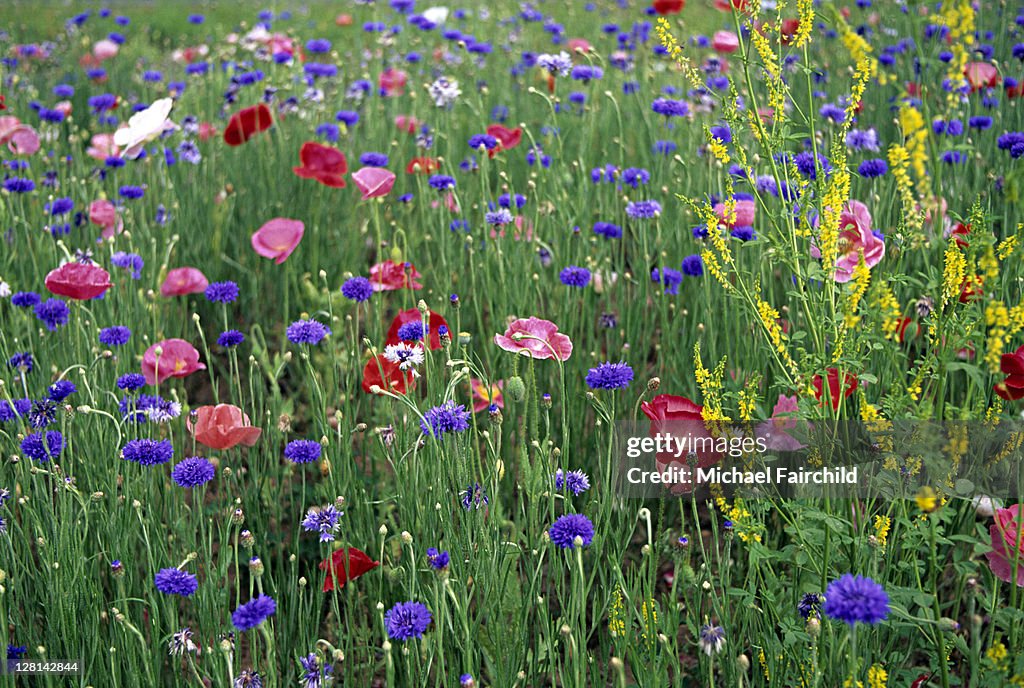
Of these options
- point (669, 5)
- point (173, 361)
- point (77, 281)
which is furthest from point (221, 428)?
point (669, 5)

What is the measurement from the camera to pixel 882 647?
1.60 metres

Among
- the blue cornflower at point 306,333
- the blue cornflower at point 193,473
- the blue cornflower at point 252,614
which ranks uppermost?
the blue cornflower at point 306,333

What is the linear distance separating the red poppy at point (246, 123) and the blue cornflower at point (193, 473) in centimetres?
167

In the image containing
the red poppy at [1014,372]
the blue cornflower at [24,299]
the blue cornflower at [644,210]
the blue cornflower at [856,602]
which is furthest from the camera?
the blue cornflower at [644,210]

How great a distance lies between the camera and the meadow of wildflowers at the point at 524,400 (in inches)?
55.2

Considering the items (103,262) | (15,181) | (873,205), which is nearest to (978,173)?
(873,205)

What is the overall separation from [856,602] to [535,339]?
2.48ft

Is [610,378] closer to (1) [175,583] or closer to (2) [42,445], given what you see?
(1) [175,583]

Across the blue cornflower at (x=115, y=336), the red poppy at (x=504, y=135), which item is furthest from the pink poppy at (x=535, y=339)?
the red poppy at (x=504, y=135)

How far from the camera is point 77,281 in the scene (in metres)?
1.96

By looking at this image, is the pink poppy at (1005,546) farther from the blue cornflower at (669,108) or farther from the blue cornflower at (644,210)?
the blue cornflower at (669,108)

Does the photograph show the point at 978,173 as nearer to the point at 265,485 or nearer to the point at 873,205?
the point at 873,205

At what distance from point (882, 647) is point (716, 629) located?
17.6 inches

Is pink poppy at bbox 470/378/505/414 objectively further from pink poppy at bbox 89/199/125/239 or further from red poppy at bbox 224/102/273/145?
red poppy at bbox 224/102/273/145
